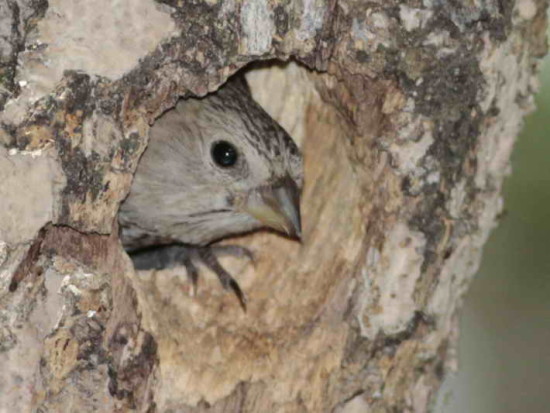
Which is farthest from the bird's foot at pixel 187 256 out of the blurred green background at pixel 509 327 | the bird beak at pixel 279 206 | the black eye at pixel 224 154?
the blurred green background at pixel 509 327

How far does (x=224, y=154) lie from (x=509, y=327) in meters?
3.81

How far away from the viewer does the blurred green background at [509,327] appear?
6984mm

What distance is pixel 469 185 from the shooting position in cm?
352

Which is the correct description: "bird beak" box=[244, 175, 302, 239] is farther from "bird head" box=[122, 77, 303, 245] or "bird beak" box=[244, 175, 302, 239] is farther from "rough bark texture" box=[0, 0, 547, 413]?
"rough bark texture" box=[0, 0, 547, 413]

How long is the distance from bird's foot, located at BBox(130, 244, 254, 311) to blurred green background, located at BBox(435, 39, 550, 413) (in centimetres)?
304

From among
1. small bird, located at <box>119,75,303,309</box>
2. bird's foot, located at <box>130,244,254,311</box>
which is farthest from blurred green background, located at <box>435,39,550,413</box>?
small bird, located at <box>119,75,303,309</box>

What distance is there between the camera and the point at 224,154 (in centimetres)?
390

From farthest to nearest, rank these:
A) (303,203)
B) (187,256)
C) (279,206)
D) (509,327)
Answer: (509,327) < (187,256) < (303,203) < (279,206)

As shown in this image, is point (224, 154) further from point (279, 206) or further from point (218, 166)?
point (279, 206)

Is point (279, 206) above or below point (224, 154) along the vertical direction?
below

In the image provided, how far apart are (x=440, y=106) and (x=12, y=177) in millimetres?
1335

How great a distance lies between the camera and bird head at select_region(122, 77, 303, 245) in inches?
152

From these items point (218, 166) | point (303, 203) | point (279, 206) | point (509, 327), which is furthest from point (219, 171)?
point (509, 327)

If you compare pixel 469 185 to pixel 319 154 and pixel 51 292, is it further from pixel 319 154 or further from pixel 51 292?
pixel 51 292
